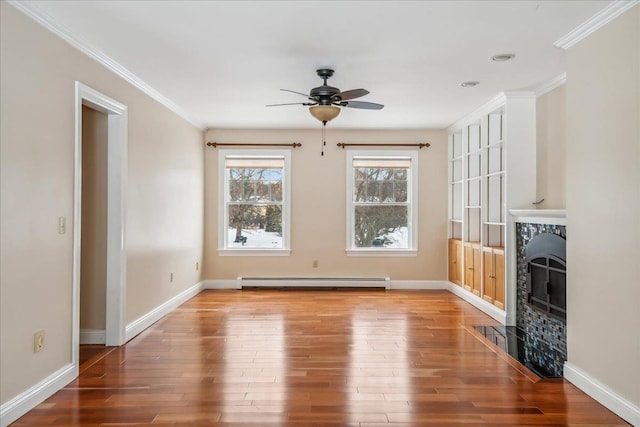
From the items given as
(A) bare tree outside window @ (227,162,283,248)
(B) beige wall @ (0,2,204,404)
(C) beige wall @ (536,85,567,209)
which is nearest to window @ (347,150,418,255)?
(A) bare tree outside window @ (227,162,283,248)

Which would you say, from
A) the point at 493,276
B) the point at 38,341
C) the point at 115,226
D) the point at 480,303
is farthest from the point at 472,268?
the point at 38,341

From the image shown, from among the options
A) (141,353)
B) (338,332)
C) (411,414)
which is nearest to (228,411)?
(411,414)

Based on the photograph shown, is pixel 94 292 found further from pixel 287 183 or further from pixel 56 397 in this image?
pixel 287 183

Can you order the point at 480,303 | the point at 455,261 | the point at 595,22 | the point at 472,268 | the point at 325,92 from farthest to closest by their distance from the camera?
1. the point at 455,261
2. the point at 472,268
3. the point at 480,303
4. the point at 325,92
5. the point at 595,22

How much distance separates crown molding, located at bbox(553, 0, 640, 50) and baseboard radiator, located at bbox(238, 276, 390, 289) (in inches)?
182

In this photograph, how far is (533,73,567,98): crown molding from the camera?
4.51 m

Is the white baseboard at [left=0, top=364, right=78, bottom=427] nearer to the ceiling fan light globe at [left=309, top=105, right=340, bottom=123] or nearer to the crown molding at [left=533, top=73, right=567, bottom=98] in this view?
the ceiling fan light globe at [left=309, top=105, right=340, bottom=123]

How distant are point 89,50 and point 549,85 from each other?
172 inches

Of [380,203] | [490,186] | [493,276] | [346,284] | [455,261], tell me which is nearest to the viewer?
[493,276]

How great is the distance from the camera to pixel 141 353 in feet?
13.4

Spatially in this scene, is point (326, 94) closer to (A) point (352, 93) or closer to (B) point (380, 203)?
(A) point (352, 93)

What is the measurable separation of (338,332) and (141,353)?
6.26ft

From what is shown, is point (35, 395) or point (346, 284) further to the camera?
point (346, 284)

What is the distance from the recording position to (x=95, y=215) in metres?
4.30
